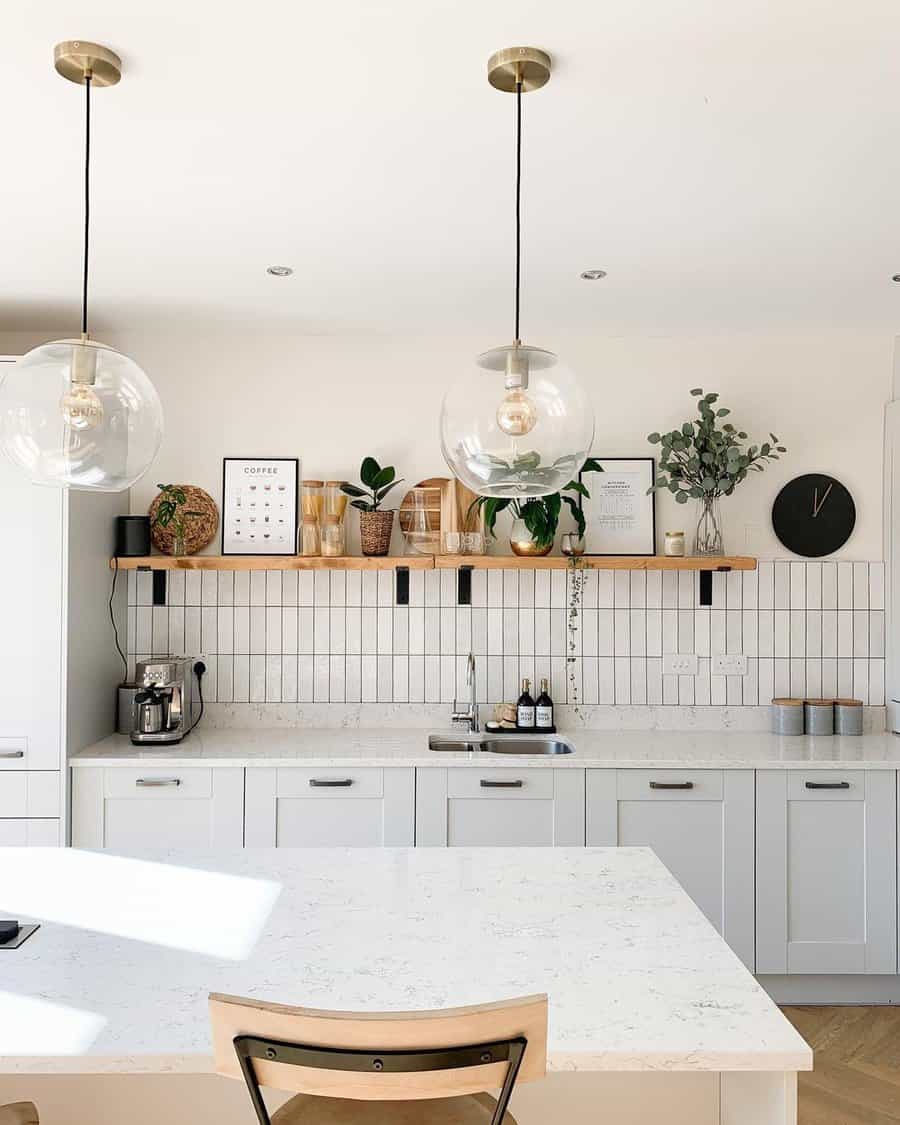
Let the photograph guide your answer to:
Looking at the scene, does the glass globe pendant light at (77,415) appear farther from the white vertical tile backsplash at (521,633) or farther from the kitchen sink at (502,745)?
the white vertical tile backsplash at (521,633)

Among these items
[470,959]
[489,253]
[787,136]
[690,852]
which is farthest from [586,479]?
[470,959]

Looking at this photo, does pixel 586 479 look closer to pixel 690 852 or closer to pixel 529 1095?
pixel 690 852

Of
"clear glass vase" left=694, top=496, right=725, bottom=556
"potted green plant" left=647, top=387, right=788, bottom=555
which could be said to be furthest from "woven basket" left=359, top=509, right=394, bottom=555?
"clear glass vase" left=694, top=496, right=725, bottom=556

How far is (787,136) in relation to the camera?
2.33 metres

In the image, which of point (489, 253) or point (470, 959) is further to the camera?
point (489, 253)

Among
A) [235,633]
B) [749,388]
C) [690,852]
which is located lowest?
[690,852]

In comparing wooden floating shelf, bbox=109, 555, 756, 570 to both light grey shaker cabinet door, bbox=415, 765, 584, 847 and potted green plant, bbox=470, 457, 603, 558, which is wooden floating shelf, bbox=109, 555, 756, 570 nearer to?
potted green plant, bbox=470, 457, 603, 558

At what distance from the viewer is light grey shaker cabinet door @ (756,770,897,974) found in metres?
3.51

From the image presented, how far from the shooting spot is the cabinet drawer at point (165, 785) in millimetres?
3537

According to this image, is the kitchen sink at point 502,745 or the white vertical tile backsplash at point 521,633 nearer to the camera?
the kitchen sink at point 502,745

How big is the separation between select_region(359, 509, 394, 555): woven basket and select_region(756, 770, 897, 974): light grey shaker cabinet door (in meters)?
1.65

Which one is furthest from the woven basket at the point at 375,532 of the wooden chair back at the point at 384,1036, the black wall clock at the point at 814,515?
the wooden chair back at the point at 384,1036

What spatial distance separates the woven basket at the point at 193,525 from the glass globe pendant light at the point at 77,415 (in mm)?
2399

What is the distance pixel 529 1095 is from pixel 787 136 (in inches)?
82.9
